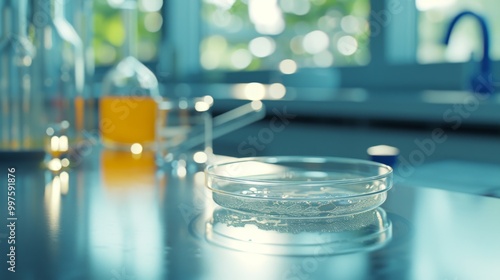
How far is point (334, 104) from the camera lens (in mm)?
2045

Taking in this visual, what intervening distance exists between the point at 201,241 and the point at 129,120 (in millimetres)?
705

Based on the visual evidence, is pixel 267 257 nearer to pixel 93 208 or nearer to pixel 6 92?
pixel 93 208

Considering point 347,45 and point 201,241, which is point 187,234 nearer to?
point 201,241

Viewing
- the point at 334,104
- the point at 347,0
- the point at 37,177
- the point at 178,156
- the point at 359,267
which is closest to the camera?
the point at 359,267

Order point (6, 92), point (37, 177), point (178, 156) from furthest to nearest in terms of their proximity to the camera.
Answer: point (178, 156) → point (6, 92) → point (37, 177)

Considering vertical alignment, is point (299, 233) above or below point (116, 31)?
below

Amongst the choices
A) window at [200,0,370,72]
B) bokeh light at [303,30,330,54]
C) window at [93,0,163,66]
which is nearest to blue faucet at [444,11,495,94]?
window at [200,0,370,72]

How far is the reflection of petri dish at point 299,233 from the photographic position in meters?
0.49

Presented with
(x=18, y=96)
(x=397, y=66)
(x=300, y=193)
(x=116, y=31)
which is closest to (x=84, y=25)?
(x=18, y=96)

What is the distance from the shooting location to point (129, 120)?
3.91ft

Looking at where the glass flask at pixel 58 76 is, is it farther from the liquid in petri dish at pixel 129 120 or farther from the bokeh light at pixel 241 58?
the bokeh light at pixel 241 58

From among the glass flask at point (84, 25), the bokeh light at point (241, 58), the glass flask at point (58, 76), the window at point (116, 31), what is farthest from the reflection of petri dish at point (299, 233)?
the window at point (116, 31)

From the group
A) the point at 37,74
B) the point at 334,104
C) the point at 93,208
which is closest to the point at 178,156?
the point at 37,74

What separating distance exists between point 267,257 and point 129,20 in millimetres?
802
